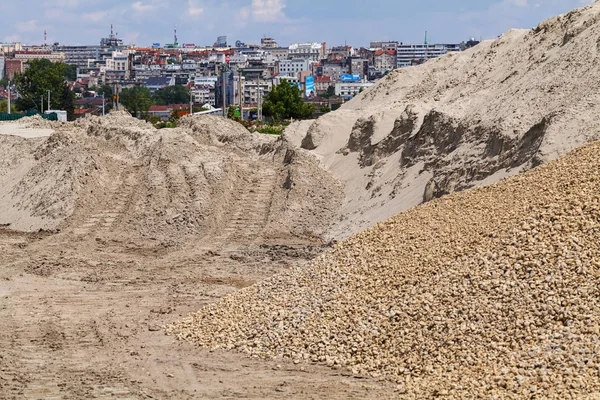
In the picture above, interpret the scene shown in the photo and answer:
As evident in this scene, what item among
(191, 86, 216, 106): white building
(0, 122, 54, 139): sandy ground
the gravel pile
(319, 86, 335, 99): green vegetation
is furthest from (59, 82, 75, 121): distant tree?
(191, 86, 216, 106): white building

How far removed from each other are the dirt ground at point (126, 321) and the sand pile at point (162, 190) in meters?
1.27

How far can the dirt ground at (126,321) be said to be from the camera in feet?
47.1

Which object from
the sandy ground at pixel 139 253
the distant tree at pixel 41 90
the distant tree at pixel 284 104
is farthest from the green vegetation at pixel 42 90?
the sandy ground at pixel 139 253

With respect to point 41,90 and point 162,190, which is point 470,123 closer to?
point 162,190

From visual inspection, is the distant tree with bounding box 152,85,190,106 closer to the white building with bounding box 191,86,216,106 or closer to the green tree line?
the white building with bounding box 191,86,216,106

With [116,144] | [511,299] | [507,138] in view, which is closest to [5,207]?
[116,144]

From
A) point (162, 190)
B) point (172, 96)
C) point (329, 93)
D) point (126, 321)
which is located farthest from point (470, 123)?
point (329, 93)

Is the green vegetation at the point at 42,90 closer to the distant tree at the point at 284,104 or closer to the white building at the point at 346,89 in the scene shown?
the distant tree at the point at 284,104

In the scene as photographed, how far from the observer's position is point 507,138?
968 inches

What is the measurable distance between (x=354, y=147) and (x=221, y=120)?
8.98 metres

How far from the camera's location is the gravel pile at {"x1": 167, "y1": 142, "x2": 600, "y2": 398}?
1298 centimetres

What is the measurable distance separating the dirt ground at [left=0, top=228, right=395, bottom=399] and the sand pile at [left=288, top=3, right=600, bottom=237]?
3.86 m

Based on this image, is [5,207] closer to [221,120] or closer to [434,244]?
[221,120]

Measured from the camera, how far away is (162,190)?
2942 cm
